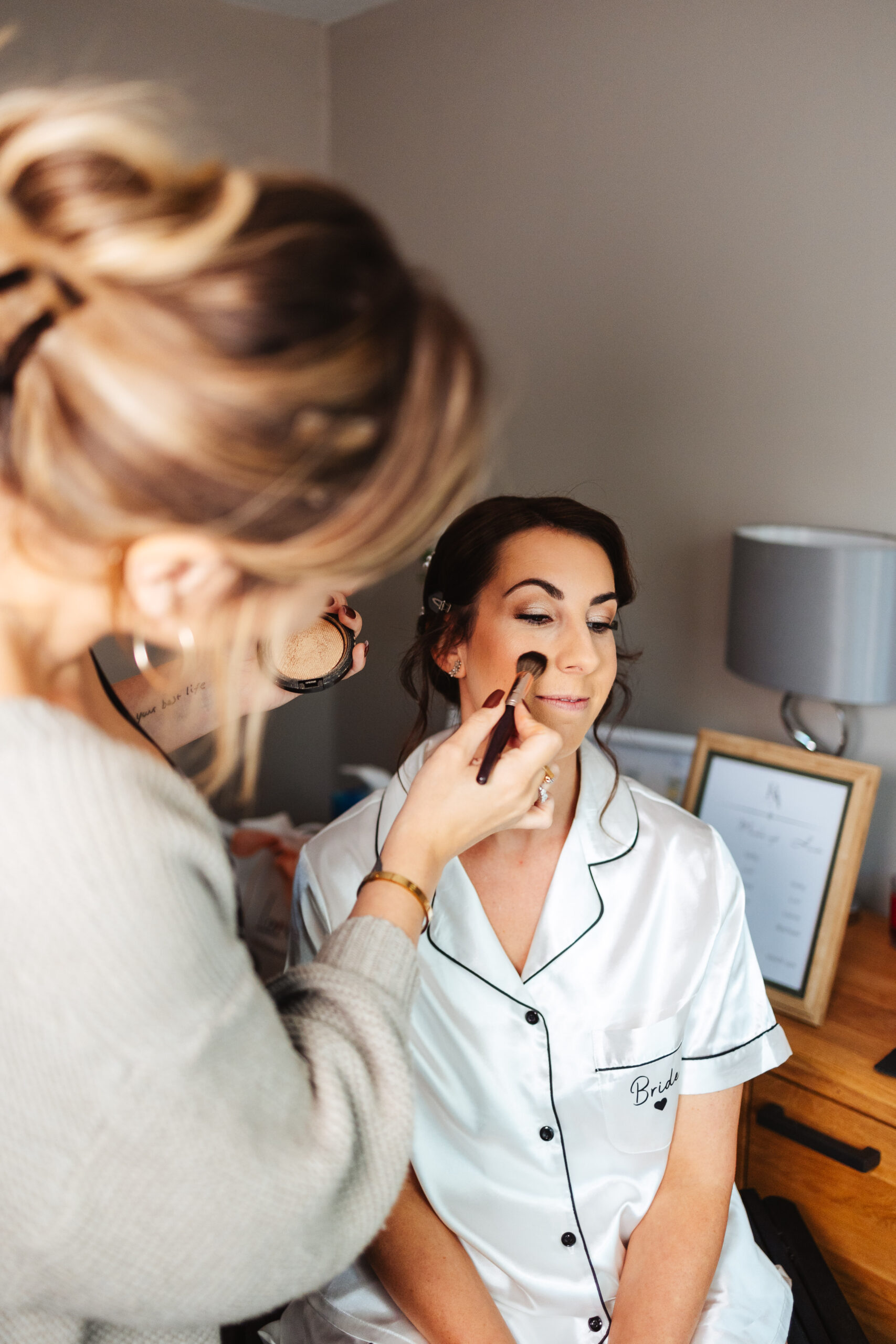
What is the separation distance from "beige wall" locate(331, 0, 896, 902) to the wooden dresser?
517 millimetres

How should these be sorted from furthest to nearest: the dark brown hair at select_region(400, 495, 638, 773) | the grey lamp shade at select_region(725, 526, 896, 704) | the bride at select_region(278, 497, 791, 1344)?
the grey lamp shade at select_region(725, 526, 896, 704) → the dark brown hair at select_region(400, 495, 638, 773) → the bride at select_region(278, 497, 791, 1344)

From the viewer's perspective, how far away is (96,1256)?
2.16 ft

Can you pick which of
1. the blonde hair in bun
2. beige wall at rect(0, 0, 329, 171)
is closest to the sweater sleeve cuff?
the blonde hair in bun

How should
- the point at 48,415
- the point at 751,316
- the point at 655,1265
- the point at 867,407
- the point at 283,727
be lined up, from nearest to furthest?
the point at 48,415 → the point at 655,1265 → the point at 867,407 → the point at 751,316 → the point at 283,727

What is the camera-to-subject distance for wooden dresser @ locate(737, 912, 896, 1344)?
1448mm

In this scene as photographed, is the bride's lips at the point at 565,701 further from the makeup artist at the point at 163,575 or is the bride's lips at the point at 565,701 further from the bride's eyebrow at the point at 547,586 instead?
the makeup artist at the point at 163,575

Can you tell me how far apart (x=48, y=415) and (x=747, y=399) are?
5.79ft

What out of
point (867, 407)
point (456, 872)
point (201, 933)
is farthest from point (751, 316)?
point (201, 933)

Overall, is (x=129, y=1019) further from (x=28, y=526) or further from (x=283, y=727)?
(x=283, y=727)

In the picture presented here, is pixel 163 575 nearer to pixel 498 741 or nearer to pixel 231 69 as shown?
pixel 498 741

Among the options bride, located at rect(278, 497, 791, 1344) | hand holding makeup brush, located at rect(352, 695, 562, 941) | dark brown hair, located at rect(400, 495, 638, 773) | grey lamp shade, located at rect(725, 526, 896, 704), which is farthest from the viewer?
grey lamp shade, located at rect(725, 526, 896, 704)

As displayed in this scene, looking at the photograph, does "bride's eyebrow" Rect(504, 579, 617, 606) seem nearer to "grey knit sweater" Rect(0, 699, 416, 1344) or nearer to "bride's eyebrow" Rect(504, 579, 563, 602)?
"bride's eyebrow" Rect(504, 579, 563, 602)

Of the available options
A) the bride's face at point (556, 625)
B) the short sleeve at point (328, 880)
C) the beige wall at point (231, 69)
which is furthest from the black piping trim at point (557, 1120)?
the beige wall at point (231, 69)

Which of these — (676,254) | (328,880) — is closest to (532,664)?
(328,880)
